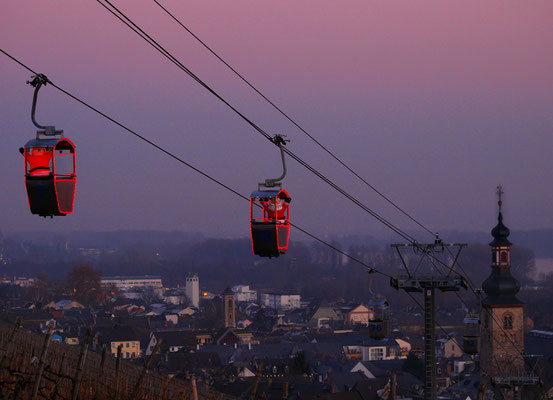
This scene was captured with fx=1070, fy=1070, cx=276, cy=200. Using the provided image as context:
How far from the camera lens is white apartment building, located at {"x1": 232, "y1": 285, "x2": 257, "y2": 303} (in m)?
179

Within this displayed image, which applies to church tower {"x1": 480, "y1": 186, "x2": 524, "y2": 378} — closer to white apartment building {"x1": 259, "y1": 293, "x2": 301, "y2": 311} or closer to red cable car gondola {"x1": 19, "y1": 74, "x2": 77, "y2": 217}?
red cable car gondola {"x1": 19, "y1": 74, "x2": 77, "y2": 217}

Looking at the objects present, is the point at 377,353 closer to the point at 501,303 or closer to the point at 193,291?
the point at 501,303

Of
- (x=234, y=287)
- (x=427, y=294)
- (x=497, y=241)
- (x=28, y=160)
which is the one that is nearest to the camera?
(x=28, y=160)

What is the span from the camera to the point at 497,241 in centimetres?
6419

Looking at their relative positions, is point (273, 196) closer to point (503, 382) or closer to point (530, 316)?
point (503, 382)

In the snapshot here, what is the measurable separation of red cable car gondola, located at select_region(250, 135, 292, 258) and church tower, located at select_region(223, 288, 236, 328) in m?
107

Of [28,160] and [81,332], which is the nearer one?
[28,160]

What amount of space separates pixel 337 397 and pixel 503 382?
752 centimetres

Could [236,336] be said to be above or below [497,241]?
below

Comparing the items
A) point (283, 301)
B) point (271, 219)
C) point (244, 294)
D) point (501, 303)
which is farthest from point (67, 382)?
point (244, 294)

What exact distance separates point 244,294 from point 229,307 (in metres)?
63.3

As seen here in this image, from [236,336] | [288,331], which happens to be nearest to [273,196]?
[236,336]

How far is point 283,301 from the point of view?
6383 inches

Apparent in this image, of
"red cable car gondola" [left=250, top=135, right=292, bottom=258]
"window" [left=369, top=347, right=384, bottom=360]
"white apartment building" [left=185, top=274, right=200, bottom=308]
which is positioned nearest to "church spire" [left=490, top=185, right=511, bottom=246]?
"window" [left=369, top=347, right=384, bottom=360]
